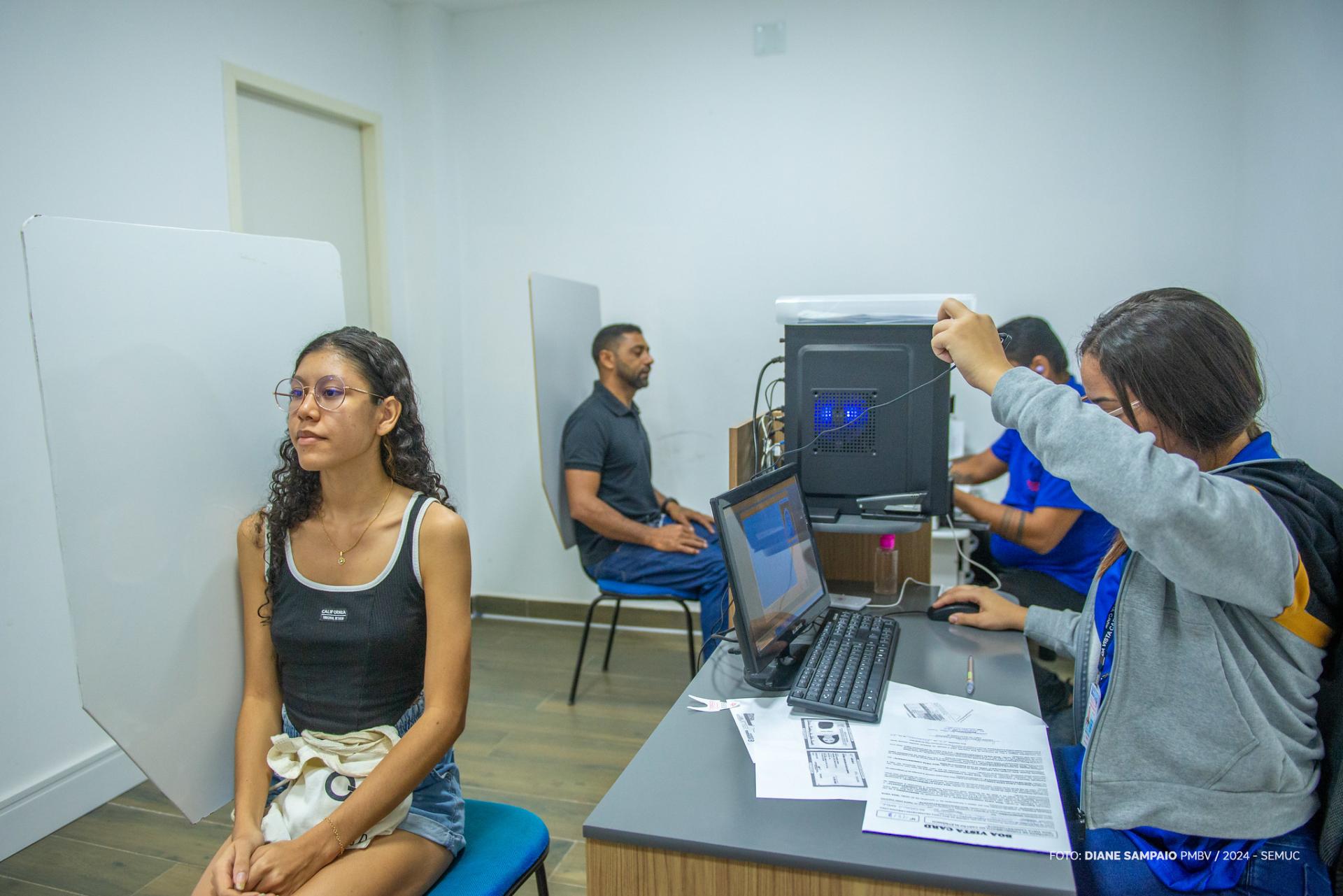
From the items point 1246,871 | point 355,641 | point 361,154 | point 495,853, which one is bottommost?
point 495,853

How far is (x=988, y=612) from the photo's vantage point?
175 centimetres

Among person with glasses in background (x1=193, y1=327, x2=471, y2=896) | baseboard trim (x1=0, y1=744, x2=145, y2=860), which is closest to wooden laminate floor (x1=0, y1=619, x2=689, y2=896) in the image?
baseboard trim (x1=0, y1=744, x2=145, y2=860)

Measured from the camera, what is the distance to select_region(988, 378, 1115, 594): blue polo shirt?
7.41ft

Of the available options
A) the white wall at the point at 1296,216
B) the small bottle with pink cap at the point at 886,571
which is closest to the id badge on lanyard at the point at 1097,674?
the small bottle with pink cap at the point at 886,571

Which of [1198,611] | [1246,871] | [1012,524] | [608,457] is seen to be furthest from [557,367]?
[1246,871]

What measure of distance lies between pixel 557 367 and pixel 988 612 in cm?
196

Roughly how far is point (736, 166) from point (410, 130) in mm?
1489

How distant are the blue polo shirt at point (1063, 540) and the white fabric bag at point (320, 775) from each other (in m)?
1.64

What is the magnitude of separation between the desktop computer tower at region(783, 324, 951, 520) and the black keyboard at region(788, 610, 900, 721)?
28 centimetres

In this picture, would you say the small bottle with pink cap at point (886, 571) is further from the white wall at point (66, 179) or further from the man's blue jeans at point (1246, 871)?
the white wall at point (66, 179)

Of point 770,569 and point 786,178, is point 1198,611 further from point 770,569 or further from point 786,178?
point 786,178

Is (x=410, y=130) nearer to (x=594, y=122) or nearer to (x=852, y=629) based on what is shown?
(x=594, y=122)

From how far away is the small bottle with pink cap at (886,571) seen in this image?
6.57 feet

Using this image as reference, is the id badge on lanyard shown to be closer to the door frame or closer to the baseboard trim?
the baseboard trim
